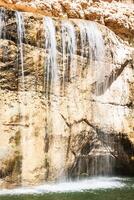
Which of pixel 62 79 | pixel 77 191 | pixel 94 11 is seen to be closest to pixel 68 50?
pixel 62 79

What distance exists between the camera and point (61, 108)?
544 inches

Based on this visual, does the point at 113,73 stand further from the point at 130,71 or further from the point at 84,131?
the point at 84,131

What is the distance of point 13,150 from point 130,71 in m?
5.45

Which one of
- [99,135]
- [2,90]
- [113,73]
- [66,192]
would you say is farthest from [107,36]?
[66,192]

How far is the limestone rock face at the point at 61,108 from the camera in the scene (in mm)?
12984

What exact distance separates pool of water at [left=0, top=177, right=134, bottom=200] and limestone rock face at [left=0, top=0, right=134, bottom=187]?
15.9 inches

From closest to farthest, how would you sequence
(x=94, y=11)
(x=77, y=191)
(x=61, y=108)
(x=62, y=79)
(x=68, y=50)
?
(x=77, y=191)
(x=61, y=108)
(x=62, y=79)
(x=68, y=50)
(x=94, y=11)

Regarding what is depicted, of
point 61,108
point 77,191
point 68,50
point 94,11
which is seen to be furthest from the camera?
point 94,11

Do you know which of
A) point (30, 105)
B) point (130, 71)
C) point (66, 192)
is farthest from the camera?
point (130, 71)

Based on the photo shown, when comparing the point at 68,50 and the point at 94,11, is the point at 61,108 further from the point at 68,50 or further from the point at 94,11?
the point at 94,11

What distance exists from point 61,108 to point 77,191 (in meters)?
2.42

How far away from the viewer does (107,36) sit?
50.8ft

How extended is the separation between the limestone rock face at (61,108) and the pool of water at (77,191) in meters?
0.40

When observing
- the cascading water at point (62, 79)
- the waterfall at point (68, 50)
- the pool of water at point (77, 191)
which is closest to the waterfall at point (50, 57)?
the cascading water at point (62, 79)
